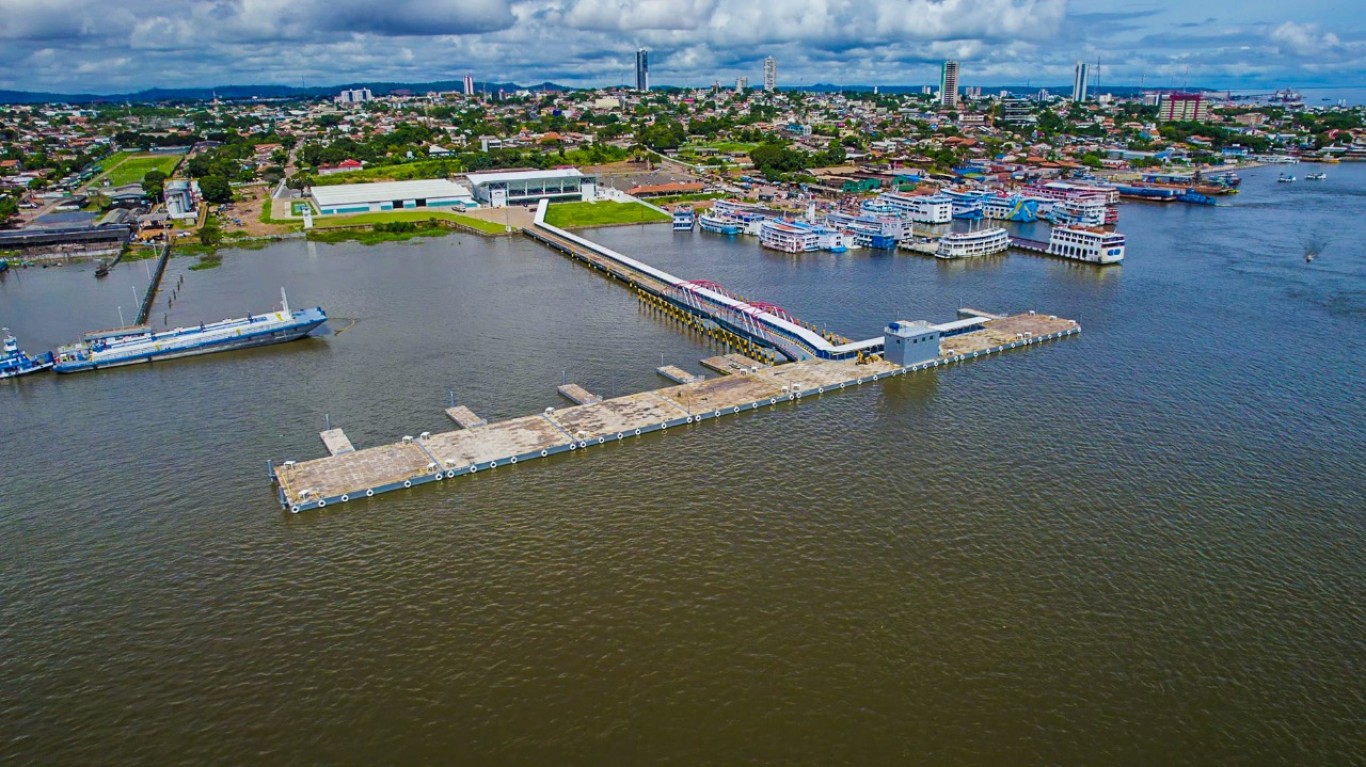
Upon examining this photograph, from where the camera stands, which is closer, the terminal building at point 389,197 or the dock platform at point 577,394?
the dock platform at point 577,394

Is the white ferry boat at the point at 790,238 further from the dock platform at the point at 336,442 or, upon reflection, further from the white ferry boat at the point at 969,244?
the dock platform at the point at 336,442

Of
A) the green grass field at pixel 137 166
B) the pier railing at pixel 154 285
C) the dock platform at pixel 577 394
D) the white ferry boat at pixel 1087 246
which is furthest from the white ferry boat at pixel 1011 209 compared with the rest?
the green grass field at pixel 137 166

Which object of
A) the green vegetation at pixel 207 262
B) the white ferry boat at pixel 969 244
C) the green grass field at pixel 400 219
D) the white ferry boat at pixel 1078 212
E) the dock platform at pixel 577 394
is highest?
the white ferry boat at pixel 1078 212

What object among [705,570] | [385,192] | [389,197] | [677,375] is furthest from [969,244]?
[385,192]

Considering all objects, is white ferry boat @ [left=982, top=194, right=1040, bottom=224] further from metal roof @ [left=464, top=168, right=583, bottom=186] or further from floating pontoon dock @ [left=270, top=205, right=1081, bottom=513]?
metal roof @ [left=464, top=168, right=583, bottom=186]

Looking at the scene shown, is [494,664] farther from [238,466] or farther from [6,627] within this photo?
[238,466]

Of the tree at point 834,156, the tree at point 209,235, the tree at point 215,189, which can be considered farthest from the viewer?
the tree at point 834,156

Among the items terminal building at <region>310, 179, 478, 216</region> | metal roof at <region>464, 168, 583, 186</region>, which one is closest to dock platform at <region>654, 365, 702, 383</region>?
terminal building at <region>310, 179, 478, 216</region>

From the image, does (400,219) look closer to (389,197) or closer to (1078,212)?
(389,197)
